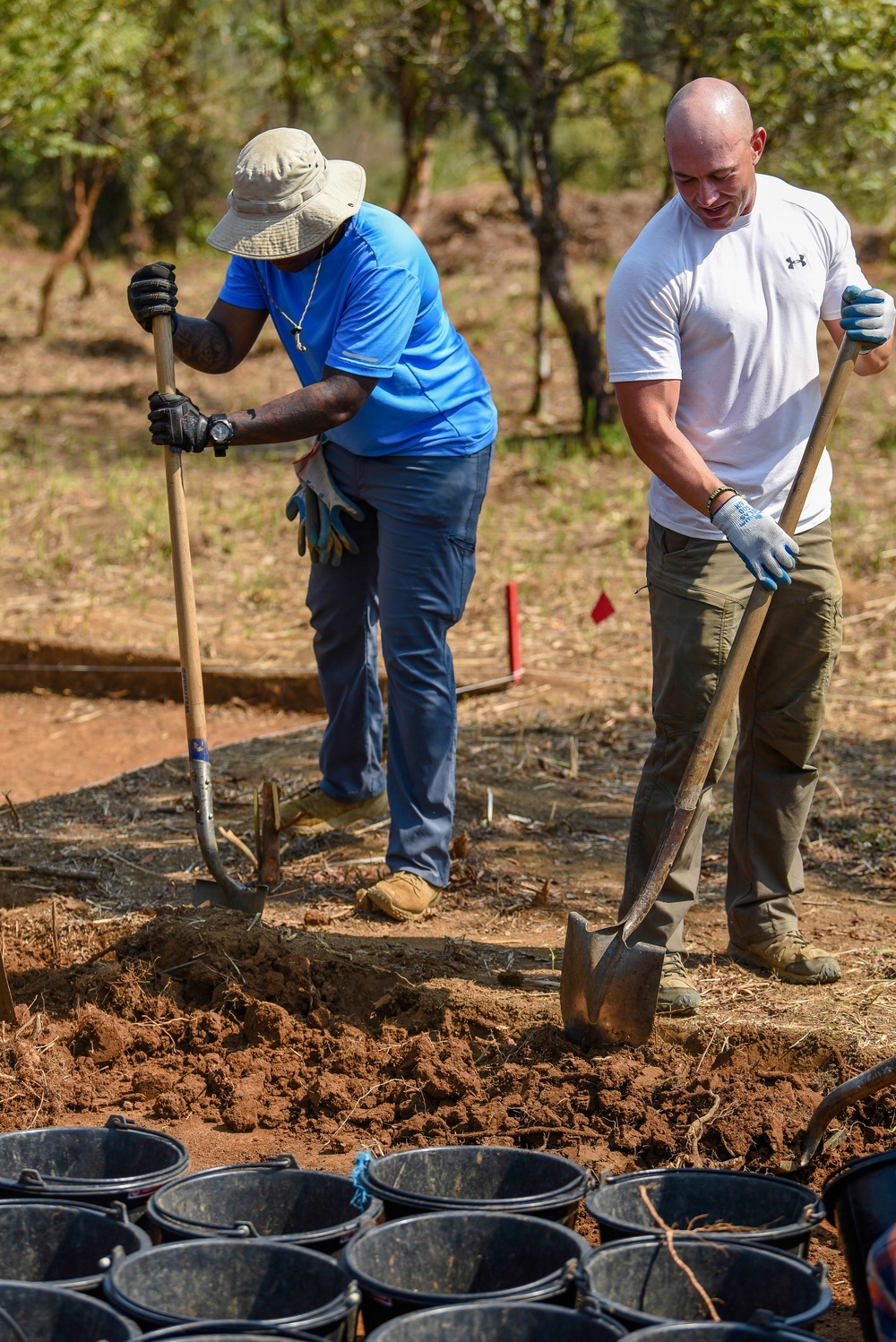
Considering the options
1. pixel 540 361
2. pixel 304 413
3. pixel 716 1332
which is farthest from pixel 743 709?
pixel 540 361

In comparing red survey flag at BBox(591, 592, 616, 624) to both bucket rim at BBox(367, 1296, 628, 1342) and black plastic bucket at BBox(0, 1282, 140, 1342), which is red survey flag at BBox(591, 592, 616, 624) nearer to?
bucket rim at BBox(367, 1296, 628, 1342)

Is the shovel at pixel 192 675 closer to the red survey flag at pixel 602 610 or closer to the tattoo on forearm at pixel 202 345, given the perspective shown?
the tattoo on forearm at pixel 202 345

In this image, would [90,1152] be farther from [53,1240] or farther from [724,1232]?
[724,1232]

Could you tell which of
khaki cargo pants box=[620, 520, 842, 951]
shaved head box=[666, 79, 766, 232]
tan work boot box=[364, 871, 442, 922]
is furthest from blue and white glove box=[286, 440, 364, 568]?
shaved head box=[666, 79, 766, 232]

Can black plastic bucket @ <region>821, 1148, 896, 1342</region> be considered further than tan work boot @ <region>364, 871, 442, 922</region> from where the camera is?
No

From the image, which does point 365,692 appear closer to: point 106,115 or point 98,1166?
point 98,1166

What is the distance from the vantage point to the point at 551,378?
519 inches

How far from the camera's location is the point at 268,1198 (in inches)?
103

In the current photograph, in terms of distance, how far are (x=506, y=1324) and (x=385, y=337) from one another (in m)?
2.54

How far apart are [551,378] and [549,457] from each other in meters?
3.57

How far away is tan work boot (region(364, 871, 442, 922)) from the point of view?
4133 millimetres

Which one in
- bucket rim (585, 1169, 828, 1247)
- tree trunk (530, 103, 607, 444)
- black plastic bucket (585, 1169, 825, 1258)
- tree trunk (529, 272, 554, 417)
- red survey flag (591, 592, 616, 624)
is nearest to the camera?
bucket rim (585, 1169, 828, 1247)

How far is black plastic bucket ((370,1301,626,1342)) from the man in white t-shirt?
4.51 ft

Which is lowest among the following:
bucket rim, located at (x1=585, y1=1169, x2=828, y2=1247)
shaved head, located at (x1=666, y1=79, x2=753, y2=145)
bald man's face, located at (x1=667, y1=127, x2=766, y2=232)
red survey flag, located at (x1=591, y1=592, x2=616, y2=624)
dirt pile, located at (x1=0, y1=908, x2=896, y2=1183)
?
dirt pile, located at (x1=0, y1=908, x2=896, y2=1183)
